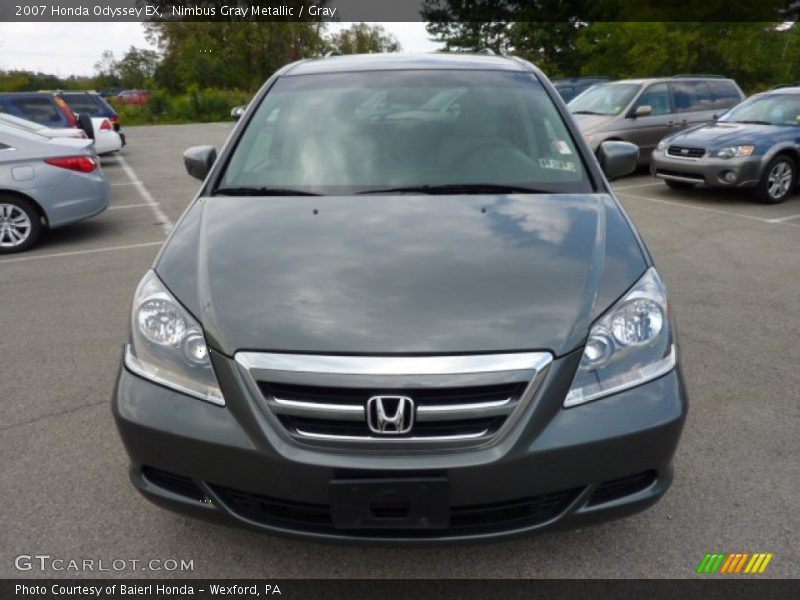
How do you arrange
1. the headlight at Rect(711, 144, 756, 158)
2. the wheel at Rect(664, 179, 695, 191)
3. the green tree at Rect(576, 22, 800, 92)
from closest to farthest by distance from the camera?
the headlight at Rect(711, 144, 756, 158)
the wheel at Rect(664, 179, 695, 191)
the green tree at Rect(576, 22, 800, 92)

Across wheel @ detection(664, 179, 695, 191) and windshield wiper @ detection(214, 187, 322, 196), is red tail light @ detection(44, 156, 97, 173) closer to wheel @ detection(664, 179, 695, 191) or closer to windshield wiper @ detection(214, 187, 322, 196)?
windshield wiper @ detection(214, 187, 322, 196)

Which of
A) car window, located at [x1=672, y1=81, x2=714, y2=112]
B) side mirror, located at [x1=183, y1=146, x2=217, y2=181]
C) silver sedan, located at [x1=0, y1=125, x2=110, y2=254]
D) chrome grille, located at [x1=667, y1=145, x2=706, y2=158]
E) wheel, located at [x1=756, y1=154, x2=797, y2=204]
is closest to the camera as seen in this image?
side mirror, located at [x1=183, y1=146, x2=217, y2=181]

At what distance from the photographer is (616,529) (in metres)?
2.60

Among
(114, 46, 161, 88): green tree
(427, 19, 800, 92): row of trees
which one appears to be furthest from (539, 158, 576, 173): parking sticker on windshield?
(114, 46, 161, 88): green tree

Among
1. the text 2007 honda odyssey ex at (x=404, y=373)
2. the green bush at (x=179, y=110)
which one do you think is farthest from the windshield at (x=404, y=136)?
the green bush at (x=179, y=110)

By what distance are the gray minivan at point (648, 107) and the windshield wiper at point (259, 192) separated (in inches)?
366

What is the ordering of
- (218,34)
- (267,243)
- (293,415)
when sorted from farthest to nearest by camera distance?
(218,34) → (267,243) → (293,415)

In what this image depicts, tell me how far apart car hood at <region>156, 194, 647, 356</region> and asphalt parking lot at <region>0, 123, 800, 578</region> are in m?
0.68

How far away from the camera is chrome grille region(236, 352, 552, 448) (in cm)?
198

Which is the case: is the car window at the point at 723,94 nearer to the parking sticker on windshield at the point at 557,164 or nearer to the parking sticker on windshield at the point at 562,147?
the parking sticker on windshield at the point at 562,147

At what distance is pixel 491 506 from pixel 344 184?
156cm

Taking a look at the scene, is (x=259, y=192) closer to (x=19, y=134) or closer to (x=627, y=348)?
(x=627, y=348)

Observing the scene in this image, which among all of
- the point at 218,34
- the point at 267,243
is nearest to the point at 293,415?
the point at 267,243

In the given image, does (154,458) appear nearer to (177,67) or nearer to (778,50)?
(778,50)
